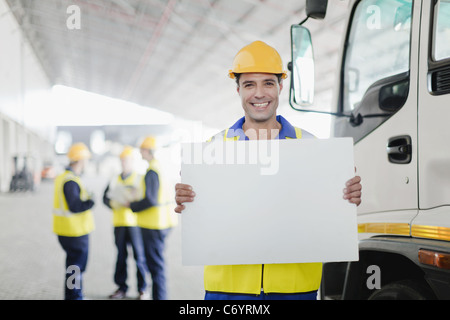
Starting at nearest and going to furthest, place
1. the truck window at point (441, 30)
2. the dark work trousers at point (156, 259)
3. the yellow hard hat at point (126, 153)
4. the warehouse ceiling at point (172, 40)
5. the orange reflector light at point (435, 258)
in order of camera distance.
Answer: the orange reflector light at point (435, 258) → the truck window at point (441, 30) → the dark work trousers at point (156, 259) → the yellow hard hat at point (126, 153) → the warehouse ceiling at point (172, 40)

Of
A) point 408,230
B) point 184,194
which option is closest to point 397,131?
point 408,230

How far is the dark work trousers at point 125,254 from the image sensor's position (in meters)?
4.57

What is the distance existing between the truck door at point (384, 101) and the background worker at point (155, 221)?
7.84 ft

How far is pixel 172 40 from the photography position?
52.7 feet

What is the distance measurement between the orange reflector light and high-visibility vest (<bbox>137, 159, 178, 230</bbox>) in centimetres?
308

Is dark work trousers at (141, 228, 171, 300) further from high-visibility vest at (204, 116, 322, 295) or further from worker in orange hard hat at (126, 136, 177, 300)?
high-visibility vest at (204, 116, 322, 295)

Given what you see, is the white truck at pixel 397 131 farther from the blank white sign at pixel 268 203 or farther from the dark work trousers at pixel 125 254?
the dark work trousers at pixel 125 254

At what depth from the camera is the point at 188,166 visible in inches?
63.3

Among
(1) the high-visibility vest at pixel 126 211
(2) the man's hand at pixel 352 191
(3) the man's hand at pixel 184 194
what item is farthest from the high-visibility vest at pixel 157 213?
(2) the man's hand at pixel 352 191

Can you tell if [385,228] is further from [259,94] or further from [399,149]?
[259,94]

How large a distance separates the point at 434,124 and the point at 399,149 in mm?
229

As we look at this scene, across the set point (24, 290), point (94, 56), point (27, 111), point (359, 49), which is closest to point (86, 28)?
point (94, 56)

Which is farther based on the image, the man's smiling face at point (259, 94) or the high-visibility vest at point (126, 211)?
the high-visibility vest at point (126, 211)
